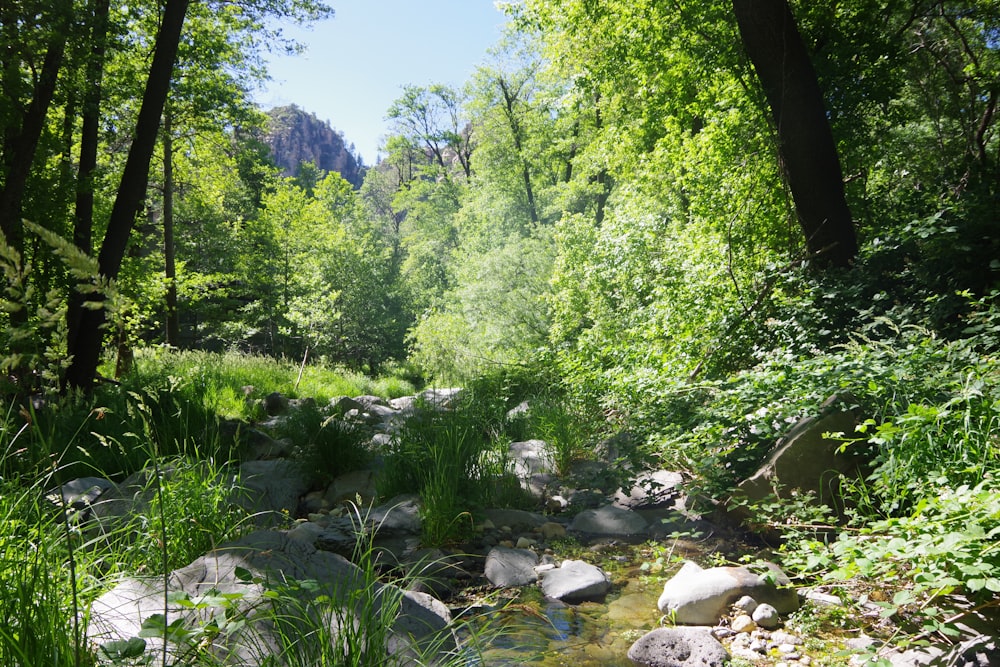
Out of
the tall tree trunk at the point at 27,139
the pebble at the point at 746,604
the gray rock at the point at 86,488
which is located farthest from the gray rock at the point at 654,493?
the tall tree trunk at the point at 27,139

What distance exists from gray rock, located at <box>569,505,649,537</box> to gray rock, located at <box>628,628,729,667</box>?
1.81 m

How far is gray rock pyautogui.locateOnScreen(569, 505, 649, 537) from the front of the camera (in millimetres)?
5066

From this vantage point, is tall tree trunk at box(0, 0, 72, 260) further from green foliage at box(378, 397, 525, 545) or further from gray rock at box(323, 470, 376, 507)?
green foliage at box(378, 397, 525, 545)

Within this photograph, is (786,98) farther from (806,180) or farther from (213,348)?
(213,348)

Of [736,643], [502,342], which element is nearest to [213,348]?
[502,342]

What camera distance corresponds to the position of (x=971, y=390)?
3109 millimetres

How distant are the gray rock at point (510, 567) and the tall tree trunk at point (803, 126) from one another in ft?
13.3

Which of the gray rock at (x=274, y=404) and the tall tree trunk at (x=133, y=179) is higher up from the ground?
the tall tree trunk at (x=133, y=179)

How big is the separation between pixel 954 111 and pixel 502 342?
8305mm

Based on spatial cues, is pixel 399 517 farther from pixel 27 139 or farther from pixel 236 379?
pixel 27 139

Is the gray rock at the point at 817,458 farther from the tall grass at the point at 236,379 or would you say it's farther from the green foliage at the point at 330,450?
the tall grass at the point at 236,379

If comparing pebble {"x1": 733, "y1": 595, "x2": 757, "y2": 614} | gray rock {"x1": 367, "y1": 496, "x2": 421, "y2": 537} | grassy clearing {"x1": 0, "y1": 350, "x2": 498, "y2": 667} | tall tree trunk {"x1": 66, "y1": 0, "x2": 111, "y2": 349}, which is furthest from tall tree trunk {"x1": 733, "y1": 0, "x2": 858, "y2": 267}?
tall tree trunk {"x1": 66, "y1": 0, "x2": 111, "y2": 349}

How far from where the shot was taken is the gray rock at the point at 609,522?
5.07 metres

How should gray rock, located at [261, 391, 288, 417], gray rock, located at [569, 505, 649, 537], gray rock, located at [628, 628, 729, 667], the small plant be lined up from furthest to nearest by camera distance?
1. gray rock, located at [261, 391, 288, 417]
2. the small plant
3. gray rock, located at [569, 505, 649, 537]
4. gray rock, located at [628, 628, 729, 667]
